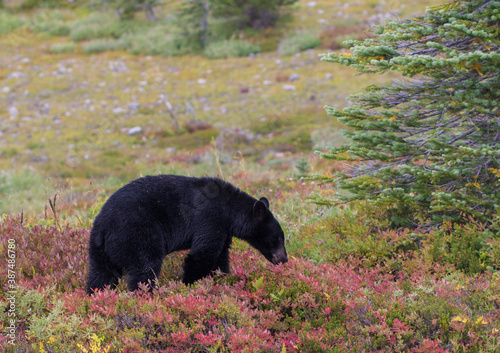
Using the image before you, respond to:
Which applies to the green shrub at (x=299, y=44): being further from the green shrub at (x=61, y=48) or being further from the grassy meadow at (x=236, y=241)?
the green shrub at (x=61, y=48)

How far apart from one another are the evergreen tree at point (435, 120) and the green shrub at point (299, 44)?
698 inches

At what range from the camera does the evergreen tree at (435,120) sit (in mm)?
5414

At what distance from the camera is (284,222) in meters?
7.15

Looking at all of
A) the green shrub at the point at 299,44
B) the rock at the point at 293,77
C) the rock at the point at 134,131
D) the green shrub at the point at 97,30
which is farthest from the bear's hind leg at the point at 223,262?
the green shrub at the point at 97,30

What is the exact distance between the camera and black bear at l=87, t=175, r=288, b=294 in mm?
4871

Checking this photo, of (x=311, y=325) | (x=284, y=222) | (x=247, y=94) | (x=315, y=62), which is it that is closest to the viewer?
(x=311, y=325)

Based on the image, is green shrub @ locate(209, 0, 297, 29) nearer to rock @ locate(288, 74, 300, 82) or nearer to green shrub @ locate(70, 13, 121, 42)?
rock @ locate(288, 74, 300, 82)

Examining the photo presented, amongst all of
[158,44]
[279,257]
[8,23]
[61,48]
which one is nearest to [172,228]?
[279,257]

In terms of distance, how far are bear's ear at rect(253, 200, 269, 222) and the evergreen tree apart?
1.10 metres

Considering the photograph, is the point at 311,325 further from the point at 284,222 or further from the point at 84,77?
the point at 84,77

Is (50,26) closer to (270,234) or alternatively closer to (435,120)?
(270,234)

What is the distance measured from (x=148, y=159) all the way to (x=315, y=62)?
1106cm

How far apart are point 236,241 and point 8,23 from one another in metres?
31.1

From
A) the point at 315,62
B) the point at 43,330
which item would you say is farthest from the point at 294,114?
the point at 43,330
